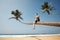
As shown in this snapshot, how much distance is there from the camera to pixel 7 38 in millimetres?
2025

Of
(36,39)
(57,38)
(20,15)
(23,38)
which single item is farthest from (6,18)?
(57,38)

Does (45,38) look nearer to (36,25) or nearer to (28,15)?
(36,25)

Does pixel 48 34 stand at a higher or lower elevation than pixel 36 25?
lower

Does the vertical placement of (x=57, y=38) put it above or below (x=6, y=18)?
below

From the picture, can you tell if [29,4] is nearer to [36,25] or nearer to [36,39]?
[36,25]

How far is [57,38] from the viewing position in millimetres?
2055

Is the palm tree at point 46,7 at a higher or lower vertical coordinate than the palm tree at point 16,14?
higher

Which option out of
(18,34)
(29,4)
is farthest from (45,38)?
(29,4)

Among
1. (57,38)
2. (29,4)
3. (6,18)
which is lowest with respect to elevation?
(57,38)

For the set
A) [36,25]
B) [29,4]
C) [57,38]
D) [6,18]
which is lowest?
[57,38]

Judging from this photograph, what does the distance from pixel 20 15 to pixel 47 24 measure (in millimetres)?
431

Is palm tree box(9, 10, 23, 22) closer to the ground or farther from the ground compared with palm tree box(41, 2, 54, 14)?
closer to the ground

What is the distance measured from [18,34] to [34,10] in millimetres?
438

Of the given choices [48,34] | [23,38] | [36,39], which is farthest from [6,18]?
[48,34]
